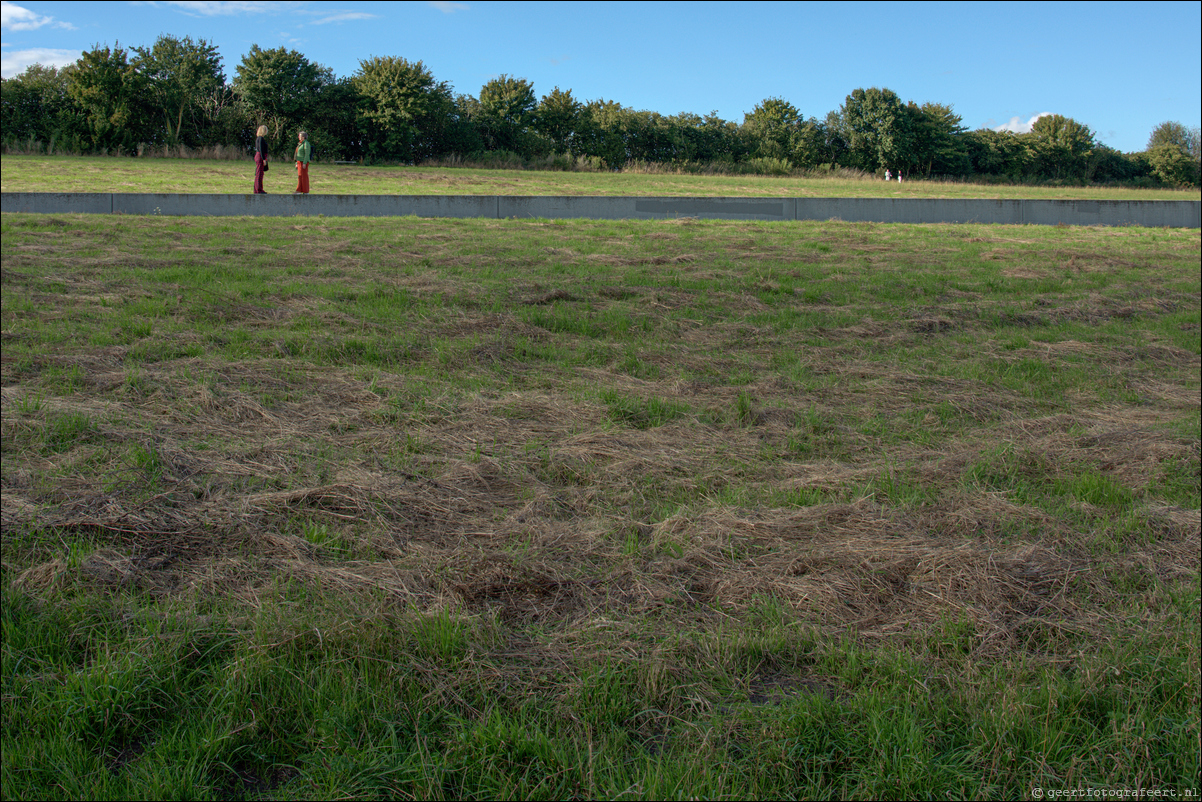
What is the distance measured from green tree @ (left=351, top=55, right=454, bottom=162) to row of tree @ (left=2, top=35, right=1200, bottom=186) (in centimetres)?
7

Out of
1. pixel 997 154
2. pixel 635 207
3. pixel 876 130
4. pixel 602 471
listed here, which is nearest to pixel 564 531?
pixel 602 471

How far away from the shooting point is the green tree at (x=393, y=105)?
36.6m

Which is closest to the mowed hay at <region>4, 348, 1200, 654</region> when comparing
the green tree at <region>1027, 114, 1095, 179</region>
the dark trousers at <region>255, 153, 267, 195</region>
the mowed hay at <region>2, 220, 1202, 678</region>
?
the mowed hay at <region>2, 220, 1202, 678</region>

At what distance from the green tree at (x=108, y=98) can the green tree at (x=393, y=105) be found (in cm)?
959

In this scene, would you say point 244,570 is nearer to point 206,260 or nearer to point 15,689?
point 15,689

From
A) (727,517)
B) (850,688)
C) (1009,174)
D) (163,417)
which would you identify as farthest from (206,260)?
(1009,174)

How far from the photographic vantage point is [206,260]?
9.59 meters

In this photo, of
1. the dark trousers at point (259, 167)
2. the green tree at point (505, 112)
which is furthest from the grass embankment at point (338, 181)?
the green tree at point (505, 112)

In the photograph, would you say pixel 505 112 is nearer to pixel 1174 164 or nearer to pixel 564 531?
pixel 564 531

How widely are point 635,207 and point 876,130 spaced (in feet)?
125

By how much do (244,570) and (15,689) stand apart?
83cm

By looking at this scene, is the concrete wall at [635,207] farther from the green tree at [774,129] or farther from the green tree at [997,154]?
the green tree at [997,154]

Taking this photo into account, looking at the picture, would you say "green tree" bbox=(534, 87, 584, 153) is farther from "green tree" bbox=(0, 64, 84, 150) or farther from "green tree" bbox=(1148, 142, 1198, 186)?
"green tree" bbox=(1148, 142, 1198, 186)

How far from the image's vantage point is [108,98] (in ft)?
107
